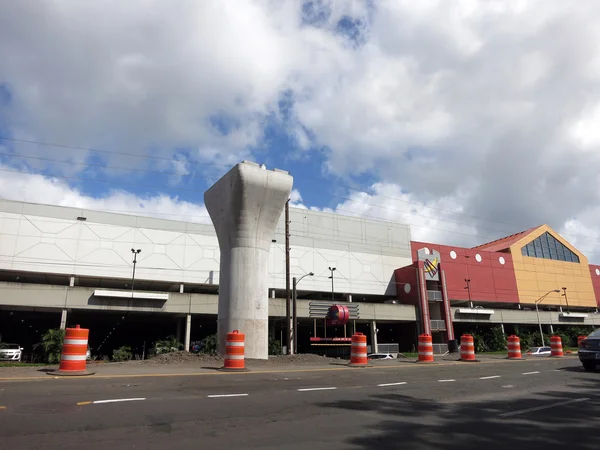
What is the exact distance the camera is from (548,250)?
235 feet

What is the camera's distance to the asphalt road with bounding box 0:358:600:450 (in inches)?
196

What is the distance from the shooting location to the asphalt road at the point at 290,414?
4.98 m

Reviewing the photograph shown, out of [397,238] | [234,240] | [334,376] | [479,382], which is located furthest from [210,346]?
[397,238]

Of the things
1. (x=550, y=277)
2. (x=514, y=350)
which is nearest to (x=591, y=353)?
(x=514, y=350)

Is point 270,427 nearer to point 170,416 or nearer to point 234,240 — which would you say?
point 170,416

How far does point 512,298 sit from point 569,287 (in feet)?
51.7

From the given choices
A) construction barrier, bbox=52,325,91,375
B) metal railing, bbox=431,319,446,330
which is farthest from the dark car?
metal railing, bbox=431,319,446,330

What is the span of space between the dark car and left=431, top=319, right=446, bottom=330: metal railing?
128ft

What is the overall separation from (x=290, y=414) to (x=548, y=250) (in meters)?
77.1

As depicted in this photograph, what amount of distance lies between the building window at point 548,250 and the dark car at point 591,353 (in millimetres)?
58365

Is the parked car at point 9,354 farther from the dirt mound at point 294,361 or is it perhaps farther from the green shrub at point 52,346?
the dirt mound at point 294,361

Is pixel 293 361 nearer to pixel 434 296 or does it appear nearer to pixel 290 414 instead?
pixel 290 414

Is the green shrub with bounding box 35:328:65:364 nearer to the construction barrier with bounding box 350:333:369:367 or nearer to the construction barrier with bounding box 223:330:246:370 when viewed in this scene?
the construction barrier with bounding box 223:330:246:370

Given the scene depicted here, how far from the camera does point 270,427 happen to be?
569 centimetres
